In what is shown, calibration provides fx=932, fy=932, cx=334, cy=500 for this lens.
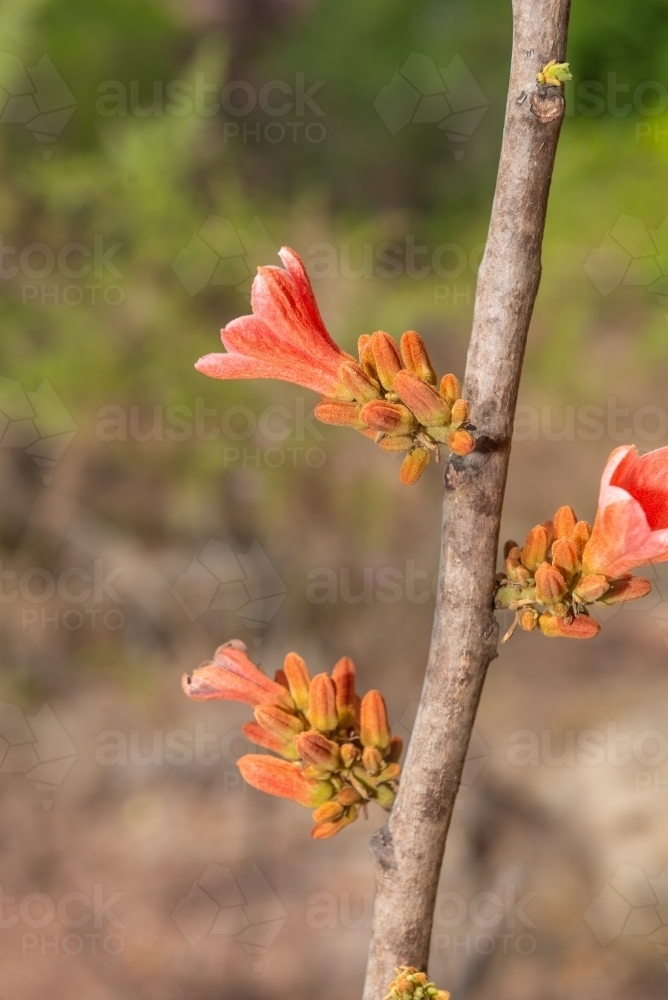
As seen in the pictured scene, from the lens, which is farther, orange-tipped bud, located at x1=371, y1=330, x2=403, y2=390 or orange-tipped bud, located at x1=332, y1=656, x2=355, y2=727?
orange-tipped bud, located at x1=332, y1=656, x2=355, y2=727

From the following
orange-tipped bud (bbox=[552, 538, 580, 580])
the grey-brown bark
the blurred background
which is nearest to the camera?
the grey-brown bark

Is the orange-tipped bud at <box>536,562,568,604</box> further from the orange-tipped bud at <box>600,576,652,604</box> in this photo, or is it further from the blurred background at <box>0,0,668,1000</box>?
the blurred background at <box>0,0,668,1000</box>

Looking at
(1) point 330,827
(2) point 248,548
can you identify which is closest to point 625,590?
(1) point 330,827

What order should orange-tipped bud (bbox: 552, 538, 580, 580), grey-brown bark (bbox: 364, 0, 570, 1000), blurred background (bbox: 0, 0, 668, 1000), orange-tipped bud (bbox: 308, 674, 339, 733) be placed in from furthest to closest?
blurred background (bbox: 0, 0, 668, 1000), orange-tipped bud (bbox: 308, 674, 339, 733), orange-tipped bud (bbox: 552, 538, 580, 580), grey-brown bark (bbox: 364, 0, 570, 1000)

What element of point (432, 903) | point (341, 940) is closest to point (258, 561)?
point (341, 940)

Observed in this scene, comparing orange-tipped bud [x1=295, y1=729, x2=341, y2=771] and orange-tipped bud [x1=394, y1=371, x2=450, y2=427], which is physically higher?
orange-tipped bud [x1=394, y1=371, x2=450, y2=427]

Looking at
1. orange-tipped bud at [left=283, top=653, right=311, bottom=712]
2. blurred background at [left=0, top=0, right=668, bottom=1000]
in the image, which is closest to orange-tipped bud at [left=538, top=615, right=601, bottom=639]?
orange-tipped bud at [left=283, top=653, right=311, bottom=712]

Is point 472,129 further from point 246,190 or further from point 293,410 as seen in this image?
point 293,410
